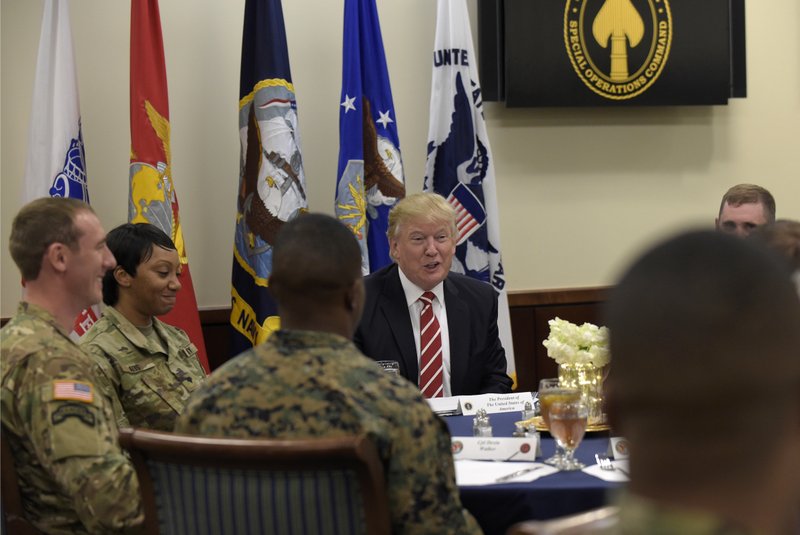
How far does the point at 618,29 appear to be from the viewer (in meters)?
5.43

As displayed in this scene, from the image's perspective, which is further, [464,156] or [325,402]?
[464,156]

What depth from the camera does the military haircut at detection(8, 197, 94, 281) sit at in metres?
2.44

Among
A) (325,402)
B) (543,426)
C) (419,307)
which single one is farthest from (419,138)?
(325,402)

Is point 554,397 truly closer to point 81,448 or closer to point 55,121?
point 81,448

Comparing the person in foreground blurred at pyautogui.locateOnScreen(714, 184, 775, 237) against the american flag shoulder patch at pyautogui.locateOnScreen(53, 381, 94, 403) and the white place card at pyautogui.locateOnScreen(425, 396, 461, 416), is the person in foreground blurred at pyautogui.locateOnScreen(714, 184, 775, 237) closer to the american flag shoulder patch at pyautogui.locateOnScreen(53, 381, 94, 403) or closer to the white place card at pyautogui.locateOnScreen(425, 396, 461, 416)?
the white place card at pyautogui.locateOnScreen(425, 396, 461, 416)

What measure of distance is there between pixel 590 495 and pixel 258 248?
2.85 m

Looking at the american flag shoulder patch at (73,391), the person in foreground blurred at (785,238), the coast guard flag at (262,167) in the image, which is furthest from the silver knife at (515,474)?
the coast guard flag at (262,167)

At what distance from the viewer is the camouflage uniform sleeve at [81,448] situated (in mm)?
2094

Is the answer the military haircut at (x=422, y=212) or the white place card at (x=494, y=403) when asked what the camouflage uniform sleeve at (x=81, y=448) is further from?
the military haircut at (x=422, y=212)

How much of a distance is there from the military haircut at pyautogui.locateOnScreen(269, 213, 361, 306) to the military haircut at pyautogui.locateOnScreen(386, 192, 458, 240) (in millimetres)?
1892

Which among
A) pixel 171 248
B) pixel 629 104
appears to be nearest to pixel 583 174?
pixel 629 104

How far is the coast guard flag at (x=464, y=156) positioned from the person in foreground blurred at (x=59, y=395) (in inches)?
102

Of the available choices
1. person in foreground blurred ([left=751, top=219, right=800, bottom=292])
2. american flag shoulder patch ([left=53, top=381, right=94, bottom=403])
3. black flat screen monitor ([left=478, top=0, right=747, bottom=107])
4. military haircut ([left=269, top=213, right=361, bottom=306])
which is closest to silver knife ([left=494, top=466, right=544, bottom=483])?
military haircut ([left=269, top=213, right=361, bottom=306])

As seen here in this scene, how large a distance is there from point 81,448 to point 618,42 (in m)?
4.14
